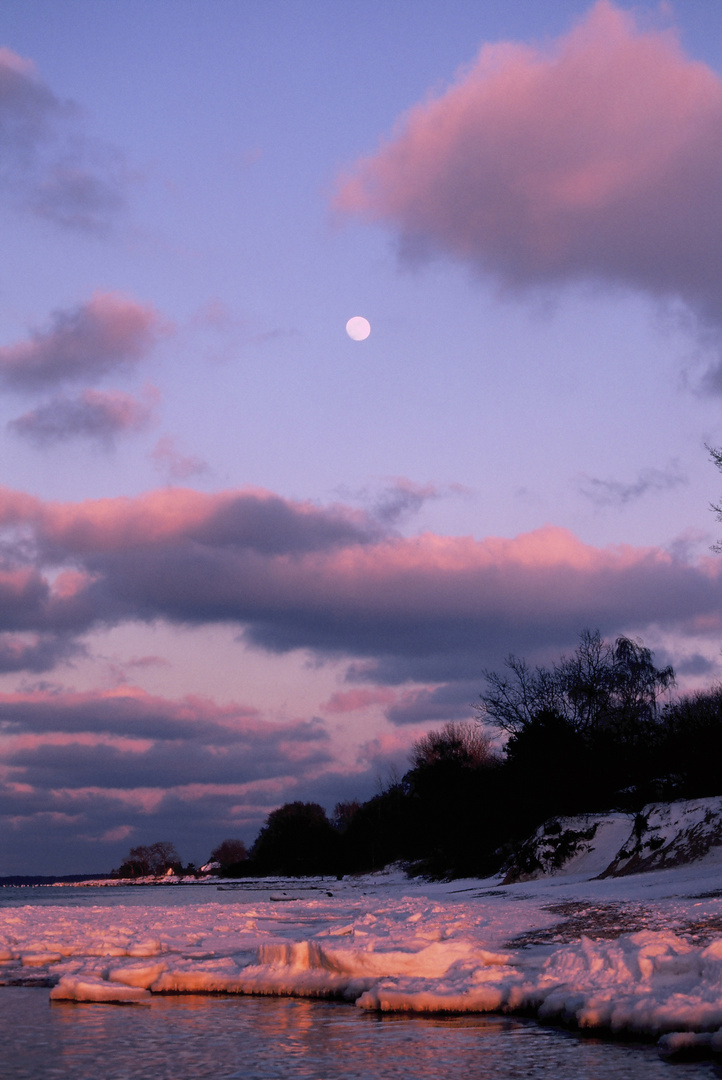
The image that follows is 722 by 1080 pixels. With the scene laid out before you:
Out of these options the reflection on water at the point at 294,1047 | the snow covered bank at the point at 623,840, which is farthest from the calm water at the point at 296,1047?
the snow covered bank at the point at 623,840

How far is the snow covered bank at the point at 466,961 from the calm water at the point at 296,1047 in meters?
0.33

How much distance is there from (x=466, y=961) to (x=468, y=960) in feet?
0.16

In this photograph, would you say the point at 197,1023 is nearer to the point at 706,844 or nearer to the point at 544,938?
the point at 544,938

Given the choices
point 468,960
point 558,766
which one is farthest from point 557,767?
point 468,960

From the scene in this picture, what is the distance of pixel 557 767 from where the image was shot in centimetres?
3584

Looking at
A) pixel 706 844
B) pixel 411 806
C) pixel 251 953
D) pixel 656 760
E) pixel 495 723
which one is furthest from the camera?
pixel 411 806

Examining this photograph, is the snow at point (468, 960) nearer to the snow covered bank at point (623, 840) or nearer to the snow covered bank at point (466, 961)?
the snow covered bank at point (466, 961)

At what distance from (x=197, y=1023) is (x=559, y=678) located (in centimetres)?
4814

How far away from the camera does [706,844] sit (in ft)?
70.9

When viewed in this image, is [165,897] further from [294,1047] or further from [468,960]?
[294,1047]

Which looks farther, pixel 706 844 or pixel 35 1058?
pixel 706 844

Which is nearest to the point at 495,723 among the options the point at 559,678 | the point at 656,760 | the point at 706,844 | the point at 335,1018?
the point at 559,678

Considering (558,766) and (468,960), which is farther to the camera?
(558,766)

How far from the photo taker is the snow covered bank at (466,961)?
8602mm
